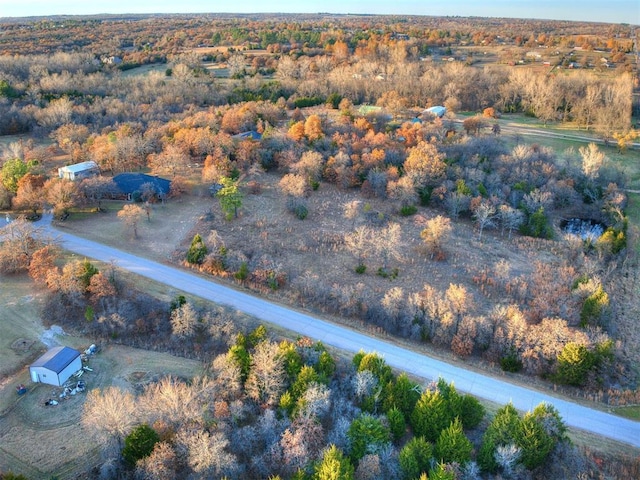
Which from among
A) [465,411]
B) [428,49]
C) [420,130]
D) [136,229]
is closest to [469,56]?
[428,49]

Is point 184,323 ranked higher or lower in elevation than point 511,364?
higher

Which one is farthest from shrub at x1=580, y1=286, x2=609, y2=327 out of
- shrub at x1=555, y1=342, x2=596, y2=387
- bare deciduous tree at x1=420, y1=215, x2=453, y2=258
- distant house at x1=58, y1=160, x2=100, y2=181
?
distant house at x1=58, y1=160, x2=100, y2=181

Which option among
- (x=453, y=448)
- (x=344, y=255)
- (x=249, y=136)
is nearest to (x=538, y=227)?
(x=344, y=255)

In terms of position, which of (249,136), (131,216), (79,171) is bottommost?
(131,216)

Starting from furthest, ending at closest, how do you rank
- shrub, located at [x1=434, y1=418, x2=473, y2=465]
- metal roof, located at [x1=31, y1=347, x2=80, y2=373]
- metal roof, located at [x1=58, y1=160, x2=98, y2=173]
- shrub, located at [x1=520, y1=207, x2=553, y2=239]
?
metal roof, located at [x1=58, y1=160, x2=98, y2=173] < shrub, located at [x1=520, y1=207, x2=553, y2=239] < metal roof, located at [x1=31, y1=347, x2=80, y2=373] < shrub, located at [x1=434, y1=418, x2=473, y2=465]

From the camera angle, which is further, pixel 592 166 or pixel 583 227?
pixel 592 166

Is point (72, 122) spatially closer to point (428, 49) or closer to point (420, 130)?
point (420, 130)

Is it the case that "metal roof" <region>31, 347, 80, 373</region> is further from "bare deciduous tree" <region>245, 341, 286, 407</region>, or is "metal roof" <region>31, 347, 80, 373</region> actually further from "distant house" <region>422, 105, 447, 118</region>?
"distant house" <region>422, 105, 447, 118</region>

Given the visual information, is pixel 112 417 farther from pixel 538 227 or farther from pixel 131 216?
pixel 538 227
